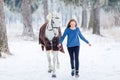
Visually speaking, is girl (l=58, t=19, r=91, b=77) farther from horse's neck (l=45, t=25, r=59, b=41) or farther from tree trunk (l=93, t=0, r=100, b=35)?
tree trunk (l=93, t=0, r=100, b=35)

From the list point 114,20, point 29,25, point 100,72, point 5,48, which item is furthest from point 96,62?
point 114,20

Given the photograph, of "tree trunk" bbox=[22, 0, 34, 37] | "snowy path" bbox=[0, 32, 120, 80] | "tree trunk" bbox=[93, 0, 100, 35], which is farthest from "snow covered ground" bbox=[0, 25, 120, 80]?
"tree trunk" bbox=[93, 0, 100, 35]

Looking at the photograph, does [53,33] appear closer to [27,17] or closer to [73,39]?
[73,39]

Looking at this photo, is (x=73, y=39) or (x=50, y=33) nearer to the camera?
(x=73, y=39)

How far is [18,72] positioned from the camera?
11.8 meters

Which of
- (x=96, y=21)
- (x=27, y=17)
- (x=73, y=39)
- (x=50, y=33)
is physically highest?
(x=50, y=33)

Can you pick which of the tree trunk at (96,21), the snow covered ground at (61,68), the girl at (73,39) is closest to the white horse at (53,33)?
the girl at (73,39)

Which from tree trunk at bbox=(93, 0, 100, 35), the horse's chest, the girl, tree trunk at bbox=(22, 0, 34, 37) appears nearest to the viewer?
the girl

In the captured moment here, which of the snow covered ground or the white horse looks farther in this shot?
the snow covered ground

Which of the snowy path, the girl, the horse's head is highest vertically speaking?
the horse's head

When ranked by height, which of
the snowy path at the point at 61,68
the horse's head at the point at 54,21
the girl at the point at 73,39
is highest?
the horse's head at the point at 54,21

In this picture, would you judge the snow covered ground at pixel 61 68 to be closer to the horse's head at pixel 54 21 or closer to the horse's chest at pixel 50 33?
the horse's chest at pixel 50 33

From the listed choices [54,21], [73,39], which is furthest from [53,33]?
[73,39]

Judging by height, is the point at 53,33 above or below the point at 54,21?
below
